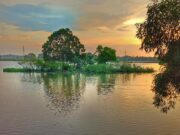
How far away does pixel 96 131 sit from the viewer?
115 ft

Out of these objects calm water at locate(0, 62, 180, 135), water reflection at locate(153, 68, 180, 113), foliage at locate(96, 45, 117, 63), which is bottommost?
calm water at locate(0, 62, 180, 135)

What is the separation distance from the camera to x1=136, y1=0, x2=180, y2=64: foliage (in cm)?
2286

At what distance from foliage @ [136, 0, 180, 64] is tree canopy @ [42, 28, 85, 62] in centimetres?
13687

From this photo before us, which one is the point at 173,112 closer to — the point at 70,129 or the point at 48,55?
the point at 70,129

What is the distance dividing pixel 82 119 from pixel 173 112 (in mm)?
10738

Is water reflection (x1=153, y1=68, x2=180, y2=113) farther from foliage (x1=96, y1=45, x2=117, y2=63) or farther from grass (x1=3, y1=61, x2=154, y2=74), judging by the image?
foliage (x1=96, y1=45, x2=117, y2=63)

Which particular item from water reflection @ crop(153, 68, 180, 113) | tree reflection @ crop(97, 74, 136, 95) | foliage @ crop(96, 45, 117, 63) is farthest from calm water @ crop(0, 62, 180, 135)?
foliage @ crop(96, 45, 117, 63)

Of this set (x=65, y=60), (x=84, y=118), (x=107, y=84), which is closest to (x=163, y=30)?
(x=84, y=118)

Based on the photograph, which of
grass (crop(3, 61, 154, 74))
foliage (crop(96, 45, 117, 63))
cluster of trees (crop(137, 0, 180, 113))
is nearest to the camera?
cluster of trees (crop(137, 0, 180, 113))

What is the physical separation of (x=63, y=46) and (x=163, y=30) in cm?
13782

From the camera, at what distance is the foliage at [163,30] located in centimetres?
2286

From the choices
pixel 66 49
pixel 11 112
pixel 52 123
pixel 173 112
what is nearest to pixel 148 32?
pixel 52 123

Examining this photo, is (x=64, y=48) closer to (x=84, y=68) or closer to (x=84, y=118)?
(x=84, y=68)

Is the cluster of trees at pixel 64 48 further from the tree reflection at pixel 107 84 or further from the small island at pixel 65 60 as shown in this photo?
the tree reflection at pixel 107 84
